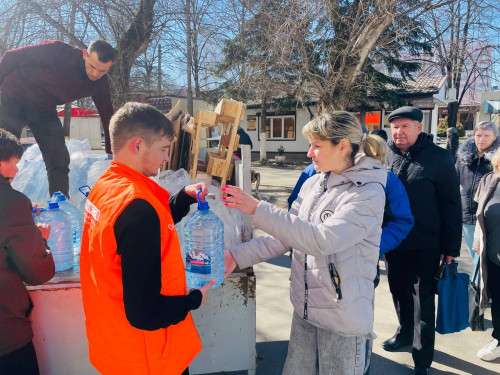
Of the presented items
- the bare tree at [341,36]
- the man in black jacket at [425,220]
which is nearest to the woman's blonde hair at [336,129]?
the man in black jacket at [425,220]

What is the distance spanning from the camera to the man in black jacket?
9.01ft

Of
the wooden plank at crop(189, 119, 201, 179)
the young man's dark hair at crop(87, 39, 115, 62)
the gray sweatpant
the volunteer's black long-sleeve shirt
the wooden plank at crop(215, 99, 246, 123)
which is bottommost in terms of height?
the gray sweatpant

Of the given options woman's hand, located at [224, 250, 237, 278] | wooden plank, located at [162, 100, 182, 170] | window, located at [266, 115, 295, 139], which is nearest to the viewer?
woman's hand, located at [224, 250, 237, 278]

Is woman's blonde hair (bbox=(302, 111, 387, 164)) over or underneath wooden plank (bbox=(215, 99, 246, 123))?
underneath

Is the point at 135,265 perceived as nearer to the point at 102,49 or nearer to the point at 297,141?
the point at 102,49

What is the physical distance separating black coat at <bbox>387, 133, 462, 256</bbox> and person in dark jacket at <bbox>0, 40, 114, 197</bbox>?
2654 millimetres

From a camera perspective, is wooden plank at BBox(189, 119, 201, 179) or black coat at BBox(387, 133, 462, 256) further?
wooden plank at BBox(189, 119, 201, 179)

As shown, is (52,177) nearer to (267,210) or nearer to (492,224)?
(267,210)

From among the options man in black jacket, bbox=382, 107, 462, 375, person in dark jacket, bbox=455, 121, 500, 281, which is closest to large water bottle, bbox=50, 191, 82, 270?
man in black jacket, bbox=382, 107, 462, 375

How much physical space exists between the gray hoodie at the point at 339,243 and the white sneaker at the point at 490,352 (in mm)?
1884

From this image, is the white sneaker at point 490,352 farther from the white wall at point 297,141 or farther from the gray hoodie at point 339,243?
the white wall at point 297,141

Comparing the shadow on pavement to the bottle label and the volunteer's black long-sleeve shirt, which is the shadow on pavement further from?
the volunteer's black long-sleeve shirt

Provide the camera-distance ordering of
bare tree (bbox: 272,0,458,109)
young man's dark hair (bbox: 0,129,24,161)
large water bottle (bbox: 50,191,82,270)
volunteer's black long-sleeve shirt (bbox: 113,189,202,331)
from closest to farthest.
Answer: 1. volunteer's black long-sleeve shirt (bbox: 113,189,202,331)
2. young man's dark hair (bbox: 0,129,24,161)
3. large water bottle (bbox: 50,191,82,270)
4. bare tree (bbox: 272,0,458,109)

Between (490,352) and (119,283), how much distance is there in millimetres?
3178
